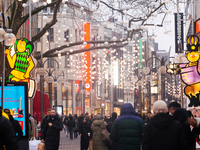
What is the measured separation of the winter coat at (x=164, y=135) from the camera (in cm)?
690

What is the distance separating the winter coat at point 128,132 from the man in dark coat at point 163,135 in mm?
1008

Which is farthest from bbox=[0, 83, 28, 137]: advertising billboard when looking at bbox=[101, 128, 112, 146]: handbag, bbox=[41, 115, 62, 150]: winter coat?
bbox=[41, 115, 62, 150]: winter coat

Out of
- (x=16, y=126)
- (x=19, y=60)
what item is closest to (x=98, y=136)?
(x=16, y=126)

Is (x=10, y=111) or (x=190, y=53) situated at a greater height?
(x=190, y=53)

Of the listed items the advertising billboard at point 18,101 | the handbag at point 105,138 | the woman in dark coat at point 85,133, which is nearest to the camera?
the advertising billboard at point 18,101

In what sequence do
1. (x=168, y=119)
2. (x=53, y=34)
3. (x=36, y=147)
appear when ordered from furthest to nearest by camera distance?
(x=53, y=34), (x=36, y=147), (x=168, y=119)

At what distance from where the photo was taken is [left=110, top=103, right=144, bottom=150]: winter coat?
800 cm

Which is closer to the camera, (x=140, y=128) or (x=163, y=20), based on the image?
(x=140, y=128)

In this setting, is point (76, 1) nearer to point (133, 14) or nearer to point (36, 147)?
point (133, 14)

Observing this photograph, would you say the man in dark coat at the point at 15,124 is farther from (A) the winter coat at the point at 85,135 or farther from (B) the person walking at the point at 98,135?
(A) the winter coat at the point at 85,135

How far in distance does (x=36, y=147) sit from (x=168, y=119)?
26.6 ft

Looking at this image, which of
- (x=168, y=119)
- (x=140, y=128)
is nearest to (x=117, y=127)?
(x=140, y=128)

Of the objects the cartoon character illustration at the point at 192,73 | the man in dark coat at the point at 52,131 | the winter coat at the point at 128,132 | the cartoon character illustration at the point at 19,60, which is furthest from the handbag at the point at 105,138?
the cartoon character illustration at the point at 192,73

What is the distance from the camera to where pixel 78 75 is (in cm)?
6750
